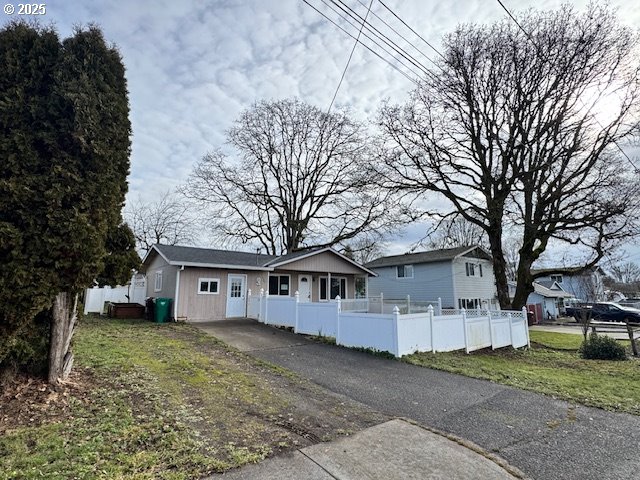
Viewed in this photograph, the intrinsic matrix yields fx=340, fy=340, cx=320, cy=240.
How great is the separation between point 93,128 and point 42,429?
3797 millimetres

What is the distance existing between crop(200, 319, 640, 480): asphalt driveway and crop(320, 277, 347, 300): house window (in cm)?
1109

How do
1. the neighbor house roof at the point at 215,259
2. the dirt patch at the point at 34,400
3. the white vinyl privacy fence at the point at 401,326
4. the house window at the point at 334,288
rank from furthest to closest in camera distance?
the house window at the point at 334,288 < the neighbor house roof at the point at 215,259 < the white vinyl privacy fence at the point at 401,326 < the dirt patch at the point at 34,400

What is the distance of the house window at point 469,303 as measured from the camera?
24.3 meters

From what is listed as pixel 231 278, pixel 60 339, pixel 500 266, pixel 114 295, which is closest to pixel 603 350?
pixel 500 266

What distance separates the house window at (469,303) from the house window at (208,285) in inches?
671

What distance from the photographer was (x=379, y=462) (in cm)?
330

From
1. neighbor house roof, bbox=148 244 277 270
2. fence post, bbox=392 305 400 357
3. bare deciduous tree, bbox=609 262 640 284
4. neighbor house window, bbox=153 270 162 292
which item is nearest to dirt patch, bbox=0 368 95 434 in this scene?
fence post, bbox=392 305 400 357

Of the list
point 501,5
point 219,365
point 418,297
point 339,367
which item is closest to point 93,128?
point 219,365

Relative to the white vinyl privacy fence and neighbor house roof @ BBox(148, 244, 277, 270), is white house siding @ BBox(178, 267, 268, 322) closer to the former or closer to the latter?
neighbor house roof @ BBox(148, 244, 277, 270)

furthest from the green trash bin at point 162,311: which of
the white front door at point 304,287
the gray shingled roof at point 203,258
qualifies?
the white front door at point 304,287

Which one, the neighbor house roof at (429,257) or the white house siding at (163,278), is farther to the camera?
the neighbor house roof at (429,257)

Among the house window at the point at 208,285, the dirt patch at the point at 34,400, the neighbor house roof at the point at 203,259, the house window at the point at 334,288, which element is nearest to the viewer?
the dirt patch at the point at 34,400

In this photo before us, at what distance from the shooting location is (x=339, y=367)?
7.60 m

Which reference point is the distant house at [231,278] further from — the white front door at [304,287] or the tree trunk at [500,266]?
the tree trunk at [500,266]
